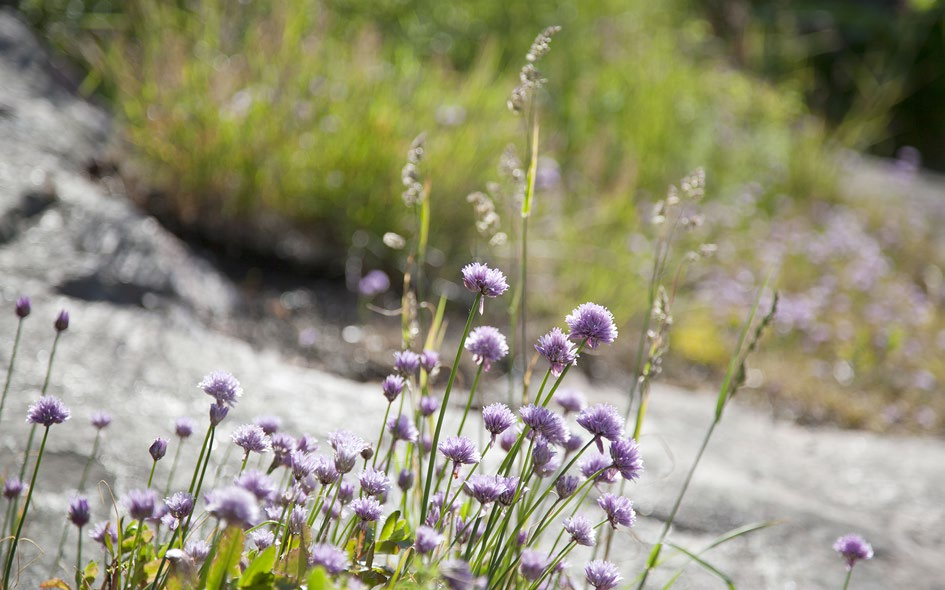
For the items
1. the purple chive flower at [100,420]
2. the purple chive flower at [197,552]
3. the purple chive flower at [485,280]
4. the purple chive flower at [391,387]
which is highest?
the purple chive flower at [485,280]

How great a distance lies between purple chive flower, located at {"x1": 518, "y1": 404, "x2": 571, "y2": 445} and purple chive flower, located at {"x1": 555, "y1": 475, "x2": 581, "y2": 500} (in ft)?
0.29

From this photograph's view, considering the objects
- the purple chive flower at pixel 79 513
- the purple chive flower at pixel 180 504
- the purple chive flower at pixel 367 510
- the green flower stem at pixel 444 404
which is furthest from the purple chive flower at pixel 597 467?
the purple chive flower at pixel 79 513

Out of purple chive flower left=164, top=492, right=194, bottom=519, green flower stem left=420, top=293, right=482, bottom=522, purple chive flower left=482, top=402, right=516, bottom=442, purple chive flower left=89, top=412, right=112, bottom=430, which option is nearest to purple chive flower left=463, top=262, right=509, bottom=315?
green flower stem left=420, top=293, right=482, bottom=522

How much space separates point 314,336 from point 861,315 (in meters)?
3.51

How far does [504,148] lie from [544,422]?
3054 mm

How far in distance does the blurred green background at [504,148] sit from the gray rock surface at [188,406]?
413mm

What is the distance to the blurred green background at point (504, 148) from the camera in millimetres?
3549

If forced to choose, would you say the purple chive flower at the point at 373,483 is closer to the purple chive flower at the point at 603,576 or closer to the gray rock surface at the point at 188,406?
the purple chive flower at the point at 603,576

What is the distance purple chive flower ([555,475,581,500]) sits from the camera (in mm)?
1256

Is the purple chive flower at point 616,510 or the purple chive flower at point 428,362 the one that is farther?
the purple chive flower at point 428,362

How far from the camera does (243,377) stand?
8.10 ft

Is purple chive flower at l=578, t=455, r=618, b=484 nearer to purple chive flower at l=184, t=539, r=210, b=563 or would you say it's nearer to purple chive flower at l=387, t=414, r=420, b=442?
purple chive flower at l=387, t=414, r=420, b=442

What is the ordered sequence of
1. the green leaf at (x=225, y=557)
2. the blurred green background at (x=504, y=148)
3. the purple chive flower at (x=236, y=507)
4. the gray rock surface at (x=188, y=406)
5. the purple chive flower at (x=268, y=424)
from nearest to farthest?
the purple chive flower at (x=236, y=507) < the green leaf at (x=225, y=557) < the purple chive flower at (x=268, y=424) < the gray rock surface at (x=188, y=406) < the blurred green background at (x=504, y=148)

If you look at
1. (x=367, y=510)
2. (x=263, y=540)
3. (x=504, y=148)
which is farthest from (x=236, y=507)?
(x=504, y=148)
